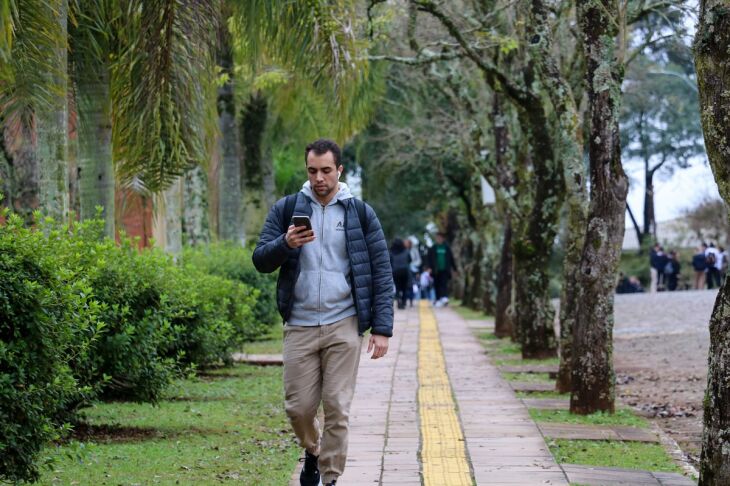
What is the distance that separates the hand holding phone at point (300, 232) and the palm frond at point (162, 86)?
6.14 m

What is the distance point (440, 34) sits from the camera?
23.6 metres

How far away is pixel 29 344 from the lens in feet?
21.1

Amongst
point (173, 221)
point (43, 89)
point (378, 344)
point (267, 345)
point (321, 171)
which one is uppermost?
point (43, 89)

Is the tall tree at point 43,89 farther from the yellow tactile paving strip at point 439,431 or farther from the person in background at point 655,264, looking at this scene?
the person in background at point 655,264

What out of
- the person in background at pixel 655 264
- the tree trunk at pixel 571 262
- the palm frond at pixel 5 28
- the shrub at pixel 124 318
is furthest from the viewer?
the person in background at pixel 655 264

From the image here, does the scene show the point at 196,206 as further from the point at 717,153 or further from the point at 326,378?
the point at 717,153

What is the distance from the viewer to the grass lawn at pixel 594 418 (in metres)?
10.6

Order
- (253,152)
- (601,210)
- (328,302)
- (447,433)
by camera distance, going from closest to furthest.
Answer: (328,302), (447,433), (601,210), (253,152)

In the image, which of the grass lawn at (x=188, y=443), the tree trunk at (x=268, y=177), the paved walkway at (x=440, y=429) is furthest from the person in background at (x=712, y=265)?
the grass lawn at (x=188, y=443)

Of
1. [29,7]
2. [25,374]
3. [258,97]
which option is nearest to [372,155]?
[258,97]

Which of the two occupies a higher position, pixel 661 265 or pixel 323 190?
pixel 323 190

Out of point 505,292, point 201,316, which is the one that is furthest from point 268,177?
point 201,316

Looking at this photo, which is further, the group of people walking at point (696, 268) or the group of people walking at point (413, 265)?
the group of people walking at point (696, 268)

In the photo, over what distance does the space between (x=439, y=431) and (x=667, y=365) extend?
8.50 meters
